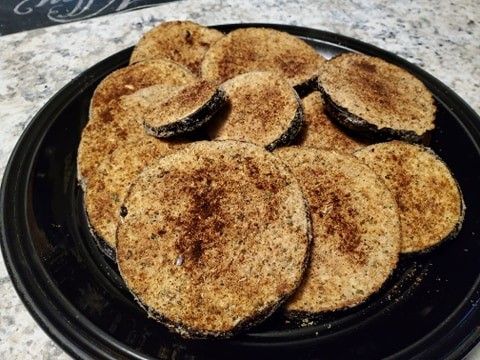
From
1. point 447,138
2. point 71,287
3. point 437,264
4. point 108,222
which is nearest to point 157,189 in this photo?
point 108,222

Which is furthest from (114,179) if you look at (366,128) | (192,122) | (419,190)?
(419,190)

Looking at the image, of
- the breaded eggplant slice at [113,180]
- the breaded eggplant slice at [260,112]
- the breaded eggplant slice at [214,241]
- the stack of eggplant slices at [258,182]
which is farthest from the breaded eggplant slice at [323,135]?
the breaded eggplant slice at [113,180]

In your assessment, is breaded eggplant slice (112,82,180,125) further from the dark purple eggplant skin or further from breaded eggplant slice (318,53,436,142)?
breaded eggplant slice (318,53,436,142)

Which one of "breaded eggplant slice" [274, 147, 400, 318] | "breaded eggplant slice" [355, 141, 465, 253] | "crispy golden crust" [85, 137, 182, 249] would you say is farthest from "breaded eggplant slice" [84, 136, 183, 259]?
"breaded eggplant slice" [355, 141, 465, 253]

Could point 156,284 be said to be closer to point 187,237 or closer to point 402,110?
point 187,237

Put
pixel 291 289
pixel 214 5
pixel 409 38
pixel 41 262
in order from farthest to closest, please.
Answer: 1. pixel 214 5
2. pixel 409 38
3. pixel 41 262
4. pixel 291 289
